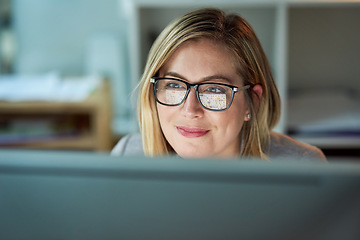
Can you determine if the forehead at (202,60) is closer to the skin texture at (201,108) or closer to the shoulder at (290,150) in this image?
the skin texture at (201,108)

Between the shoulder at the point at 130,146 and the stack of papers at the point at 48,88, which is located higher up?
the stack of papers at the point at 48,88

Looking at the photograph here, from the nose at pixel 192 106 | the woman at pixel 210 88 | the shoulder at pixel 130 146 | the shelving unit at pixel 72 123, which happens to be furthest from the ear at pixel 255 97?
the shelving unit at pixel 72 123

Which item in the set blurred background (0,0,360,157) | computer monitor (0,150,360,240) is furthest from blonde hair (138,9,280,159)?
blurred background (0,0,360,157)

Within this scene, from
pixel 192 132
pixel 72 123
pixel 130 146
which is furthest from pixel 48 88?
pixel 192 132

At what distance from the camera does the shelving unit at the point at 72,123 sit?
83.9 inches

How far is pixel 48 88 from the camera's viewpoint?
87.1 inches

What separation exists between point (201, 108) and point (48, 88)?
1.61 meters

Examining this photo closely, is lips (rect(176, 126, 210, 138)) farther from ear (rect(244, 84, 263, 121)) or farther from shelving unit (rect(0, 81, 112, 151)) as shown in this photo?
shelving unit (rect(0, 81, 112, 151))

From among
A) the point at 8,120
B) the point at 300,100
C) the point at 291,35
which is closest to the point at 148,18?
the point at 291,35

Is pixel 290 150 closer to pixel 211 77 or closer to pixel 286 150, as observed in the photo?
pixel 286 150

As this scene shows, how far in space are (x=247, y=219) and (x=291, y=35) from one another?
1.78 meters

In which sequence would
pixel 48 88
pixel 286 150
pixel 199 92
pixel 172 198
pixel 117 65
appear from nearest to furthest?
pixel 172 198 → pixel 199 92 → pixel 286 150 → pixel 48 88 → pixel 117 65

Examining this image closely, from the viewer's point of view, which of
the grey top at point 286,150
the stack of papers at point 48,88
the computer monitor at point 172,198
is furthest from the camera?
the stack of papers at point 48,88

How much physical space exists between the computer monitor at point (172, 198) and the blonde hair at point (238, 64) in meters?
0.46
